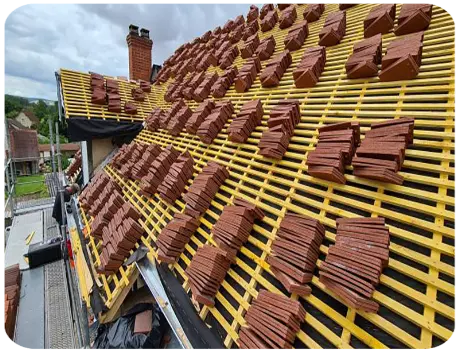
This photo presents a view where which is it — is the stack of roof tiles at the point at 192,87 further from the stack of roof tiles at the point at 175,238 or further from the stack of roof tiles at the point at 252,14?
the stack of roof tiles at the point at 175,238

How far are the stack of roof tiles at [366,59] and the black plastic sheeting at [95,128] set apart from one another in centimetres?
636

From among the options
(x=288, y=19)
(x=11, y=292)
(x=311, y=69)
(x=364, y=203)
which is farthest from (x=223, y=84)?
(x=11, y=292)

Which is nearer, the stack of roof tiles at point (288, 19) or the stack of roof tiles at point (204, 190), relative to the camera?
the stack of roof tiles at point (204, 190)

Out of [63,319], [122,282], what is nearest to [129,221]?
[122,282]

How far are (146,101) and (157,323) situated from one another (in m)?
7.33

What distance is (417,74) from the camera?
274 centimetres

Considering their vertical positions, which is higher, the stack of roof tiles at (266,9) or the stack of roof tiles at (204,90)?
the stack of roof tiles at (266,9)

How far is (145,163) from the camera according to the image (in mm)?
5086

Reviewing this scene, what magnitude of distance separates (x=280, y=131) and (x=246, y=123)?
76 centimetres

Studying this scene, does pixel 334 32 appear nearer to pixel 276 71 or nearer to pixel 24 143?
pixel 276 71

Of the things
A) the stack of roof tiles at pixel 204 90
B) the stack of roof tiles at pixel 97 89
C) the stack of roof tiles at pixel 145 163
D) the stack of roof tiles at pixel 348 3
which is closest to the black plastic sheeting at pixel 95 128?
the stack of roof tiles at pixel 97 89

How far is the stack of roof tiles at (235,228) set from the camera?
270 cm

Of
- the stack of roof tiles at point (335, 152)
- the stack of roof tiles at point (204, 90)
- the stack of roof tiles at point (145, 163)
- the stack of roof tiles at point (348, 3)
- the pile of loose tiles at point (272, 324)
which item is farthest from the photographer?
the stack of roof tiles at point (204, 90)

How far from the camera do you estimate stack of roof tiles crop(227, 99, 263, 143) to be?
12.5 ft
